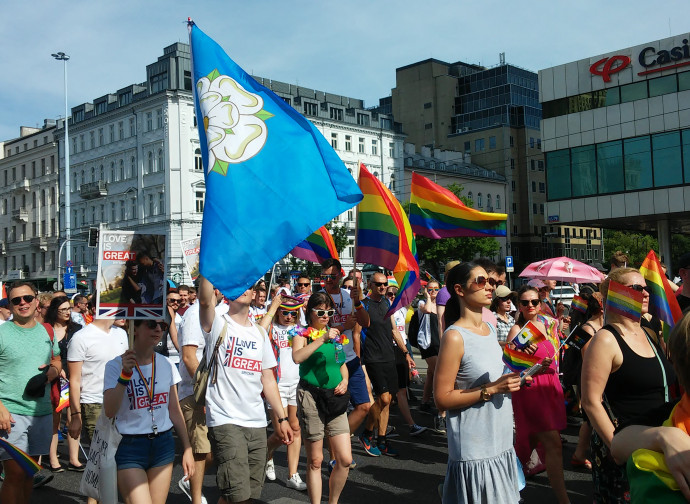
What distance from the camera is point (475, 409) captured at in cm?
406

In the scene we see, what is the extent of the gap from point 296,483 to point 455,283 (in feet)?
12.2

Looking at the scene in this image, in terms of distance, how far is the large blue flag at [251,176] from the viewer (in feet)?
16.3

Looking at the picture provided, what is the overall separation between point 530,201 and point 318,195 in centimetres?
8267

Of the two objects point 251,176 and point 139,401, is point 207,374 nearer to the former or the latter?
point 139,401

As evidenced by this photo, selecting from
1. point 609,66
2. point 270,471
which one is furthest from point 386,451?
point 609,66

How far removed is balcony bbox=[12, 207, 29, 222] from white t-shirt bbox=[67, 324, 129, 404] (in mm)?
78628

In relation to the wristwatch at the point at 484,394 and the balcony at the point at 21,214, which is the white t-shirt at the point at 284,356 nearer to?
the wristwatch at the point at 484,394

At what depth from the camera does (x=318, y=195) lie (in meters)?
5.48

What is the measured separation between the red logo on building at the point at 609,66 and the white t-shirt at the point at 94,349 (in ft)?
114

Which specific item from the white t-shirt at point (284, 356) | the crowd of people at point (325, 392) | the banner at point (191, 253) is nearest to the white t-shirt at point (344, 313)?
the crowd of people at point (325, 392)

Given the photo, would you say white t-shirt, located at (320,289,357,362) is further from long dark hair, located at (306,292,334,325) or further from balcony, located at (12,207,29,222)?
balcony, located at (12,207,29,222)

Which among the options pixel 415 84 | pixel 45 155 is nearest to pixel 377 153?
pixel 415 84

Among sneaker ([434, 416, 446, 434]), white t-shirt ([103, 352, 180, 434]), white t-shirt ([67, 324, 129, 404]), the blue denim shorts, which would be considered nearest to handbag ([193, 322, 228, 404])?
white t-shirt ([103, 352, 180, 434])

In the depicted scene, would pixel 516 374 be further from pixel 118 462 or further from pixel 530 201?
pixel 530 201
